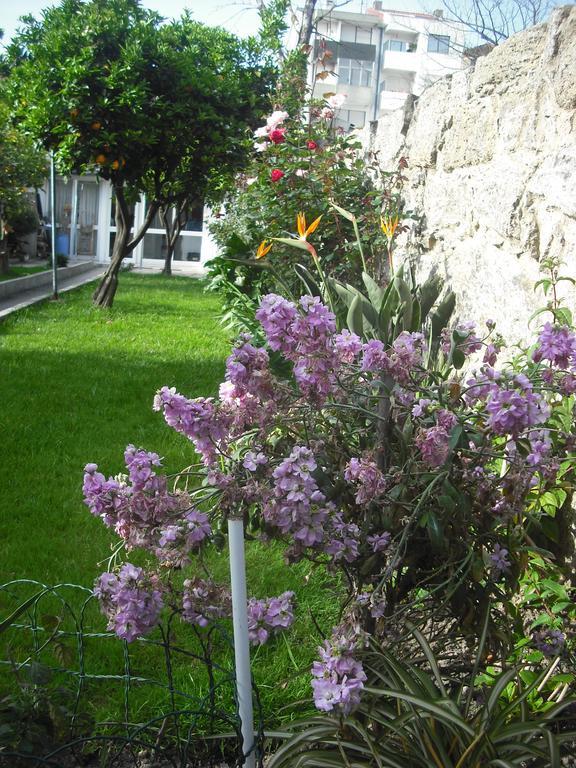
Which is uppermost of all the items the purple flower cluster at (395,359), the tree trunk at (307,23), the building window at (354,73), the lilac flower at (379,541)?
the building window at (354,73)

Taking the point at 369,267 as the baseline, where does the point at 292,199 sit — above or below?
above

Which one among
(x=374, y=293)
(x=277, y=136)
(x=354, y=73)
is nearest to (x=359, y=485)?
(x=374, y=293)

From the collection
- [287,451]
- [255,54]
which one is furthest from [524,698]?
[255,54]

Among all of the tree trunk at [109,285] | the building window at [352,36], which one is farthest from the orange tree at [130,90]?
the building window at [352,36]

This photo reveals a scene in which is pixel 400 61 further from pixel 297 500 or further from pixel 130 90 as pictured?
pixel 297 500

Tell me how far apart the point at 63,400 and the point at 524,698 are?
13.3 ft

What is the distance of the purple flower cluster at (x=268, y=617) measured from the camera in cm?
168

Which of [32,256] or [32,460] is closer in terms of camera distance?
[32,460]

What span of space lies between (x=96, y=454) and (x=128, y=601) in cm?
264

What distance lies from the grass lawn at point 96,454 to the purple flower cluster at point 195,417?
0.22m

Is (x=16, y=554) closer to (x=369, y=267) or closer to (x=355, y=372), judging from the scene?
(x=355, y=372)

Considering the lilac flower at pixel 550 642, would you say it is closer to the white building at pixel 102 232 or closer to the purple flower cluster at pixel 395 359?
the purple flower cluster at pixel 395 359

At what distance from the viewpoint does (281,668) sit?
7.73 feet

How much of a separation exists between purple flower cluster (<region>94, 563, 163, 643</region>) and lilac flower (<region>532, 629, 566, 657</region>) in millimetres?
970
